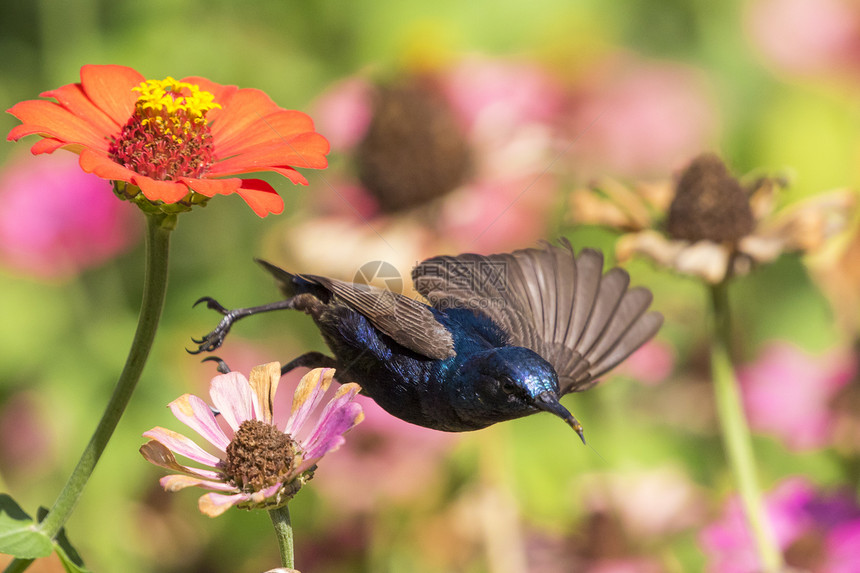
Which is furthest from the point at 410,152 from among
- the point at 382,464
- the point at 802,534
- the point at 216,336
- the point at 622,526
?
the point at 216,336

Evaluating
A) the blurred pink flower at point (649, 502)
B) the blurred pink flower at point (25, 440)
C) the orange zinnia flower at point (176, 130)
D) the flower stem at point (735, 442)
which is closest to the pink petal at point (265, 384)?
the orange zinnia flower at point (176, 130)

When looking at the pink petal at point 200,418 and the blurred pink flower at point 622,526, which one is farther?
the blurred pink flower at point 622,526

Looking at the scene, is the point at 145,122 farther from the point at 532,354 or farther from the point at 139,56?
the point at 139,56

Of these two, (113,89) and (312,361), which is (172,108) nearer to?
(113,89)

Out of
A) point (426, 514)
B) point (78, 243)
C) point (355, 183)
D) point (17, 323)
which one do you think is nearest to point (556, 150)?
point (355, 183)

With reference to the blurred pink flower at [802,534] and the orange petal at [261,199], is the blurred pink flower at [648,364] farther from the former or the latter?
the orange petal at [261,199]

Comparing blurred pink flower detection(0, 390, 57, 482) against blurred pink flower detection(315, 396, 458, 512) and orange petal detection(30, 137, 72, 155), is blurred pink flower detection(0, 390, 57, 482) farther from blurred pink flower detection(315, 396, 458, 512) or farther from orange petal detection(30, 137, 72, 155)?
orange petal detection(30, 137, 72, 155)
